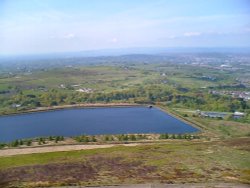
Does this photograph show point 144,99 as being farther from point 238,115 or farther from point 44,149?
point 44,149

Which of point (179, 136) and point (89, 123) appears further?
point (89, 123)

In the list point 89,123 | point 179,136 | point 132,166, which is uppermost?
point 132,166

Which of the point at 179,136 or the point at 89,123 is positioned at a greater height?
the point at 179,136

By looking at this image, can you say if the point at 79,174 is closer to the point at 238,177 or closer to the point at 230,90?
the point at 238,177

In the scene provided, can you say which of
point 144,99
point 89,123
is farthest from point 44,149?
point 144,99

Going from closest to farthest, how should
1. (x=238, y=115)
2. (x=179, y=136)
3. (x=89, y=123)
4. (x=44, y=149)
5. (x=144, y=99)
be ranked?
1. (x=44, y=149)
2. (x=179, y=136)
3. (x=89, y=123)
4. (x=238, y=115)
5. (x=144, y=99)

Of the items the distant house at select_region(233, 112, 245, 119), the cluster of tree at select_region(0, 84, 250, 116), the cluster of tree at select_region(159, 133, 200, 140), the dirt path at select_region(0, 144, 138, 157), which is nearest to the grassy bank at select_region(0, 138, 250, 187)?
the dirt path at select_region(0, 144, 138, 157)

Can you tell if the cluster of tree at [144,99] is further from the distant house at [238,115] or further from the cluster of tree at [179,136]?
the cluster of tree at [179,136]

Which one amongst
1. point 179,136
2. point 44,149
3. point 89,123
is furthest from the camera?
point 89,123

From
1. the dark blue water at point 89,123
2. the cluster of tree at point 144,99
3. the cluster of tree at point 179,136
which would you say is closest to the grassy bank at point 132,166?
the cluster of tree at point 179,136
